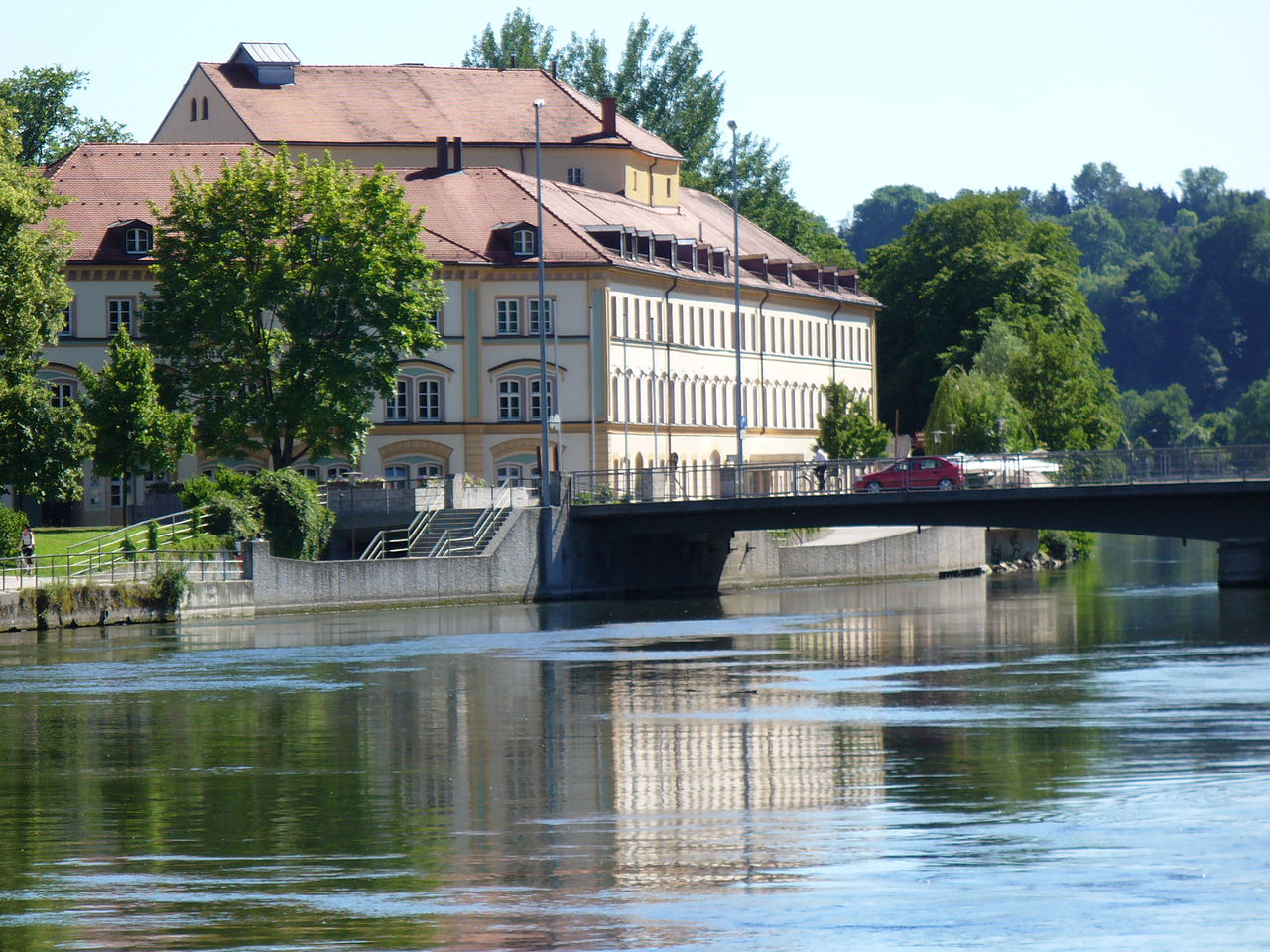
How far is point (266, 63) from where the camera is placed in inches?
3969

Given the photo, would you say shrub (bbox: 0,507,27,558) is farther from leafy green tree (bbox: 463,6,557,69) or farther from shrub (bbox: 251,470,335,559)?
leafy green tree (bbox: 463,6,557,69)

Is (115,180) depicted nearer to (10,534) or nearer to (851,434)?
(10,534)

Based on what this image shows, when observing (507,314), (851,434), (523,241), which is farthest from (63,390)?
(851,434)

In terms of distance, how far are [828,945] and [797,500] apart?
185 feet

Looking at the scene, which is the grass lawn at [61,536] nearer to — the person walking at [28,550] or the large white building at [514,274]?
the person walking at [28,550]

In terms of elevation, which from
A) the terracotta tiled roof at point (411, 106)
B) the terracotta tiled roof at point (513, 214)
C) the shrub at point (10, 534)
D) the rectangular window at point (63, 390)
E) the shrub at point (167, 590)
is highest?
the terracotta tiled roof at point (411, 106)

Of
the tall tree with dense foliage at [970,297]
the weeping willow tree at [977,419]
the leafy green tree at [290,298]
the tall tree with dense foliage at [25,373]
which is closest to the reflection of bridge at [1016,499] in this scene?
the leafy green tree at [290,298]

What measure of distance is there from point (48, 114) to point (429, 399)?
2795 cm

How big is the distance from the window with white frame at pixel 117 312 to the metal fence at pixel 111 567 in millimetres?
23378

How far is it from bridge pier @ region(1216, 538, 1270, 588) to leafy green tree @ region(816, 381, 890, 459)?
26.8m

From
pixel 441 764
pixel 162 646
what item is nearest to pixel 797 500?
pixel 162 646

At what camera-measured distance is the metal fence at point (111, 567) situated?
5850 cm

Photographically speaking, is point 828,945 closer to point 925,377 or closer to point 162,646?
point 162,646

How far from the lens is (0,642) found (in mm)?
52844
